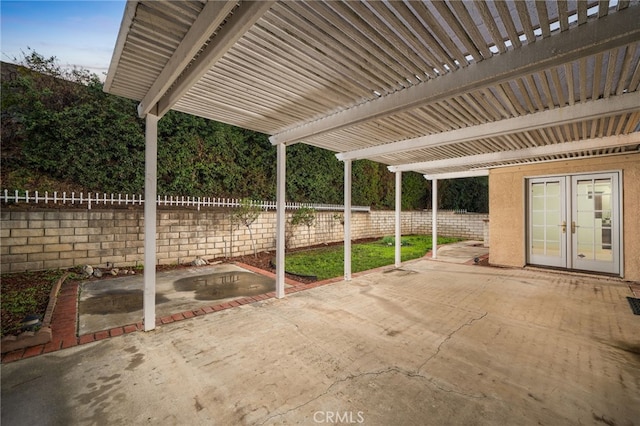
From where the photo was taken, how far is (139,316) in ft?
11.6

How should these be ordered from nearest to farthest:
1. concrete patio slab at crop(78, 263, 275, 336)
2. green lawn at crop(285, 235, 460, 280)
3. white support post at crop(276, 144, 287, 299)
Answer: concrete patio slab at crop(78, 263, 275, 336)
white support post at crop(276, 144, 287, 299)
green lawn at crop(285, 235, 460, 280)

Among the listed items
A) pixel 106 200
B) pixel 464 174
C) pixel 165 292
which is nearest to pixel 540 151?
pixel 464 174

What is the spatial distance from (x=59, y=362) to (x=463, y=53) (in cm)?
474

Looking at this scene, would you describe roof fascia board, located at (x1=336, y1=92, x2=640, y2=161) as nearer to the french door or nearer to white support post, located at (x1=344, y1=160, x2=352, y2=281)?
white support post, located at (x1=344, y1=160, x2=352, y2=281)

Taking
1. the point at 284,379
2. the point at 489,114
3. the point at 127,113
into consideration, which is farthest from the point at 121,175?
the point at 489,114

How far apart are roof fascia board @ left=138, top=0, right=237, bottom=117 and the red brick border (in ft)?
9.16

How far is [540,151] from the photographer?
5277 mm

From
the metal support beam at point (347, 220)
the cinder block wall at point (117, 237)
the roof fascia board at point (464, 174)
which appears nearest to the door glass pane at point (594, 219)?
the roof fascia board at point (464, 174)

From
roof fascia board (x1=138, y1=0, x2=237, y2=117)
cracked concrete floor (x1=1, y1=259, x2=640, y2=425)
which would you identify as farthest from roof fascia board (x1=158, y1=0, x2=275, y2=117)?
cracked concrete floor (x1=1, y1=259, x2=640, y2=425)

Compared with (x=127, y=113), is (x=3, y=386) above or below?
below

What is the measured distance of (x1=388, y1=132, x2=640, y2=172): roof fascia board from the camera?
448 cm

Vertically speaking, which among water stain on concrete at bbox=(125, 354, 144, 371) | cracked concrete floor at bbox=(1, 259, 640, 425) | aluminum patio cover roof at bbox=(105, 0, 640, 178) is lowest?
cracked concrete floor at bbox=(1, 259, 640, 425)

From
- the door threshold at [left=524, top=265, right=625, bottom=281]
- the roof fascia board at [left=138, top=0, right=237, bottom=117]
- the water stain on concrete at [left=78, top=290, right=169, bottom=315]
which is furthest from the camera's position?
the door threshold at [left=524, top=265, right=625, bottom=281]

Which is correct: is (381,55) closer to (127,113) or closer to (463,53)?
(463,53)
